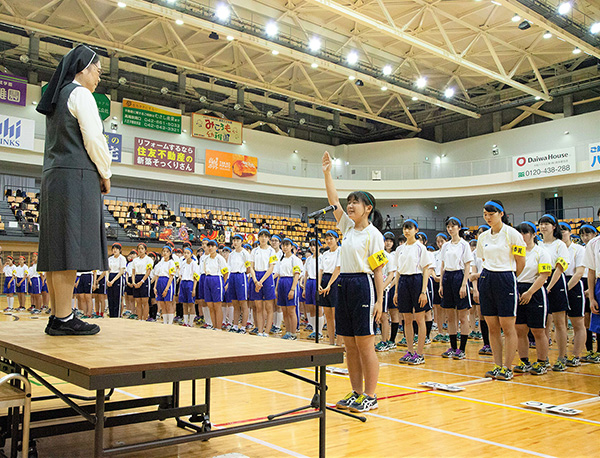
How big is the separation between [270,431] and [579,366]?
4.85m

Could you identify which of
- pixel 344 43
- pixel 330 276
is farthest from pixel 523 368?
pixel 344 43

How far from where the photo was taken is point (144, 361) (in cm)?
214

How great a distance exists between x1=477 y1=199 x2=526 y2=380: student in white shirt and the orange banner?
21729 millimetres

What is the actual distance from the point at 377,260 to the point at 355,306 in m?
0.43

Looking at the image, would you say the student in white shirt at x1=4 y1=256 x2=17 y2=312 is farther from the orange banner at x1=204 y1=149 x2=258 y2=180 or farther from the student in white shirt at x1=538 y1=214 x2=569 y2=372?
the student in white shirt at x1=538 y1=214 x2=569 y2=372

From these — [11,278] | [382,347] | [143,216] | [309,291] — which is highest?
[143,216]

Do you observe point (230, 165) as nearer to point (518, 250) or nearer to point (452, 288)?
point (452, 288)

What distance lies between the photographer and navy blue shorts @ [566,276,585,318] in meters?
6.68

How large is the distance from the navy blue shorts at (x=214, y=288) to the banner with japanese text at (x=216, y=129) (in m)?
18.3

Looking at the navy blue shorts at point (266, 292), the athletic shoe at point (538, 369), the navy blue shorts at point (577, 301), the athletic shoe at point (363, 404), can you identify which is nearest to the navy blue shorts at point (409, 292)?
the athletic shoe at point (538, 369)

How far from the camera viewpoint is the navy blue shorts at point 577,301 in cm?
668

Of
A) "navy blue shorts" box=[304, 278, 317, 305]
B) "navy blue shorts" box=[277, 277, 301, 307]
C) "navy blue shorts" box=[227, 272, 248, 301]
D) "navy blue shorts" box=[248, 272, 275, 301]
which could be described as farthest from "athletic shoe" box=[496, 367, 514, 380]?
"navy blue shorts" box=[227, 272, 248, 301]

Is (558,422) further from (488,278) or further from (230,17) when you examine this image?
(230,17)

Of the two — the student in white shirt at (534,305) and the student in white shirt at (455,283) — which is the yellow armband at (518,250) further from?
the student in white shirt at (455,283)
